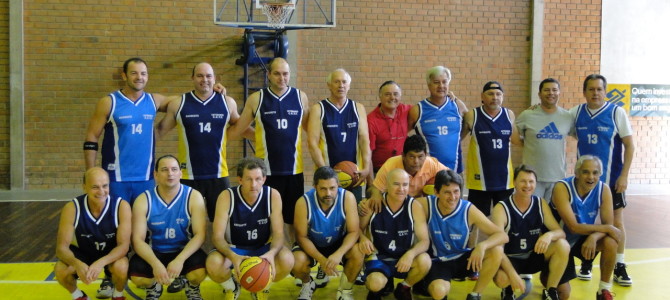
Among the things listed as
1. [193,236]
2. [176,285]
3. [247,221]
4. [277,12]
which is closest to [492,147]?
[247,221]

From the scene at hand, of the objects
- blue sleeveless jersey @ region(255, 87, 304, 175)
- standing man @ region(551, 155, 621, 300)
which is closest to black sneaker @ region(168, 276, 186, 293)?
blue sleeveless jersey @ region(255, 87, 304, 175)

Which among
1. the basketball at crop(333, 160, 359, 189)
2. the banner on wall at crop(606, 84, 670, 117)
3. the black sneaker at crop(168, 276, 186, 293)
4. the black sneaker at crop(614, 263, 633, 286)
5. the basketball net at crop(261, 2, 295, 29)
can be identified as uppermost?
the basketball net at crop(261, 2, 295, 29)

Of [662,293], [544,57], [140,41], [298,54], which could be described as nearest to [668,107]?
[544,57]

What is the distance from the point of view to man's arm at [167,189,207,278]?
14.1 feet

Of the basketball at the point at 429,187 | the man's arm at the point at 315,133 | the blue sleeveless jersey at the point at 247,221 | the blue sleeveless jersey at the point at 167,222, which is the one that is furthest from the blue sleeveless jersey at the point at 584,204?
the blue sleeveless jersey at the point at 167,222

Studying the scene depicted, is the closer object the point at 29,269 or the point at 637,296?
the point at 637,296

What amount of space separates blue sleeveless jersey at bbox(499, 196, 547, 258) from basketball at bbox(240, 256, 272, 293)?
1810 millimetres

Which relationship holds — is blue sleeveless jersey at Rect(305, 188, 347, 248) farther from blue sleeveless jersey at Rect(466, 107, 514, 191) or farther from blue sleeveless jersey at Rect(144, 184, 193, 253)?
blue sleeveless jersey at Rect(466, 107, 514, 191)

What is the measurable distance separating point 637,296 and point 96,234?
160 inches

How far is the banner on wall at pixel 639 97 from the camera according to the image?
11.2 m

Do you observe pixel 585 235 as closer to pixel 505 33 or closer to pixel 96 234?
pixel 96 234

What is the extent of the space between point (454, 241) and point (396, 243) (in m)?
0.43

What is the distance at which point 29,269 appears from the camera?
5.50 m

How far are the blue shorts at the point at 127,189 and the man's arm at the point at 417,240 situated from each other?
2158 mm
